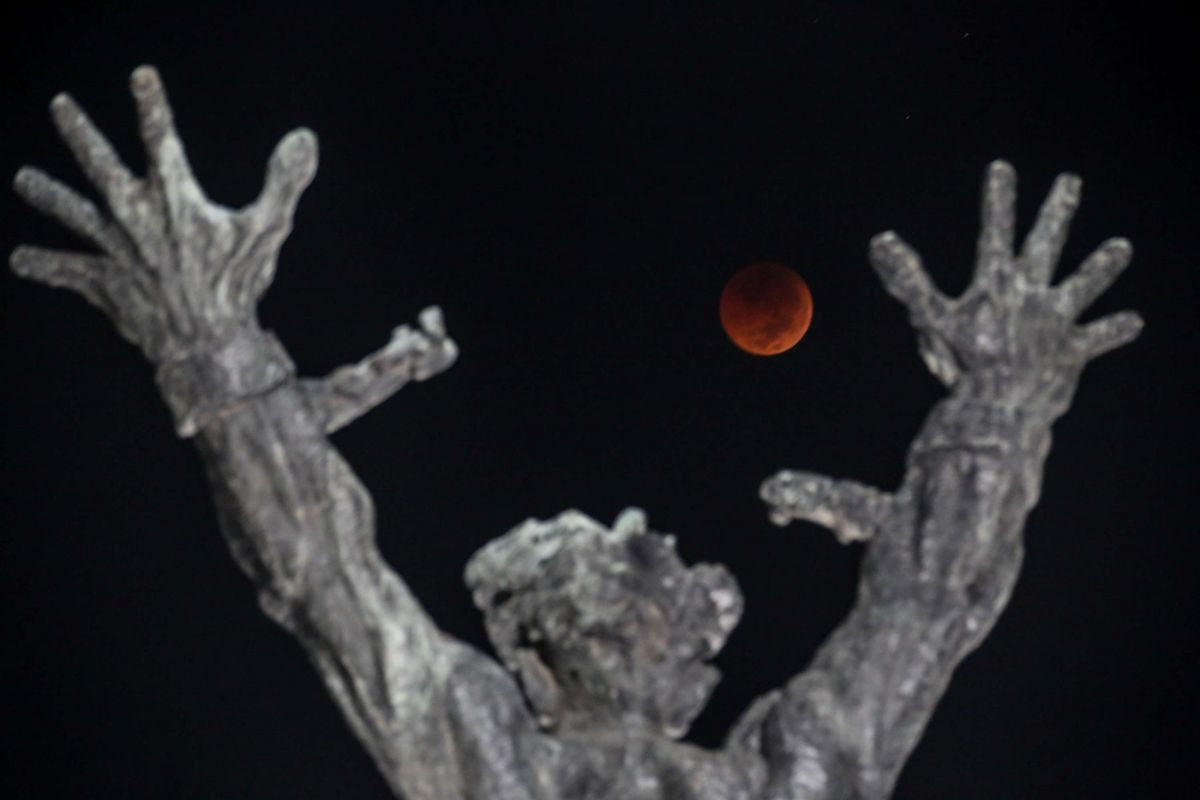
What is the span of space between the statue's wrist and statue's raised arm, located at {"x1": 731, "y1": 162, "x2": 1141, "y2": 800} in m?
0.76

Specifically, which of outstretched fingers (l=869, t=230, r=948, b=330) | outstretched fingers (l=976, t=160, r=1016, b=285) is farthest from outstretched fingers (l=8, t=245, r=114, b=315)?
outstretched fingers (l=976, t=160, r=1016, b=285)

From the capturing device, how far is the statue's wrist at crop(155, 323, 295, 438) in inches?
127

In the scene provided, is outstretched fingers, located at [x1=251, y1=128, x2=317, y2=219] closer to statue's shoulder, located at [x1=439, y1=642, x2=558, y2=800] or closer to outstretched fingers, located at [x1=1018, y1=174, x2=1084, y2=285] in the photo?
statue's shoulder, located at [x1=439, y1=642, x2=558, y2=800]

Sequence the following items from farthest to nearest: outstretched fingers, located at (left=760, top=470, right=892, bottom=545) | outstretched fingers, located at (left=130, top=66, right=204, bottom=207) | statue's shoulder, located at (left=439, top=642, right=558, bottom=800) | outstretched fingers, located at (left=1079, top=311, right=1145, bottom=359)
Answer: outstretched fingers, located at (left=1079, top=311, right=1145, bottom=359) < outstretched fingers, located at (left=760, top=470, right=892, bottom=545) < outstretched fingers, located at (left=130, top=66, right=204, bottom=207) < statue's shoulder, located at (left=439, top=642, right=558, bottom=800)

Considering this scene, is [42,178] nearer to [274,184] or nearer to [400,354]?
[274,184]

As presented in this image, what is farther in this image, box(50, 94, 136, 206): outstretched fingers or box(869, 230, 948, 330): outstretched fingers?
box(869, 230, 948, 330): outstretched fingers

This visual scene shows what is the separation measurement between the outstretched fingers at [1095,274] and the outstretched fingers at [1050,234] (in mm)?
40

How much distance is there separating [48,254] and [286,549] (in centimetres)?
53

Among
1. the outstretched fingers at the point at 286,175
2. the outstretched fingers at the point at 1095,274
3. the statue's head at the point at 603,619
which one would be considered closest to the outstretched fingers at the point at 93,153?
the outstretched fingers at the point at 286,175

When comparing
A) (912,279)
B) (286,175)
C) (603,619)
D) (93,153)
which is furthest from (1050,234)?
(93,153)

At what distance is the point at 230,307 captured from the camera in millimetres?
3275

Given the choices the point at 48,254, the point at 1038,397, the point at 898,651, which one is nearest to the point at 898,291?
the point at 1038,397

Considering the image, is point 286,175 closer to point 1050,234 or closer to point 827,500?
point 827,500

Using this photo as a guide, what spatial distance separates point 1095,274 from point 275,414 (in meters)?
1.26
